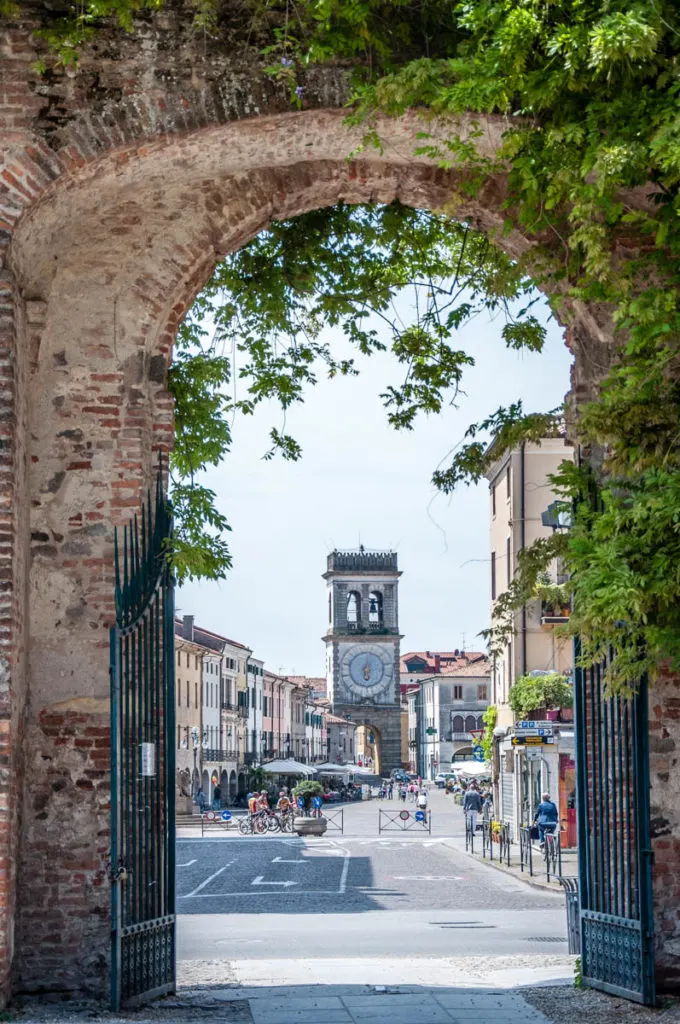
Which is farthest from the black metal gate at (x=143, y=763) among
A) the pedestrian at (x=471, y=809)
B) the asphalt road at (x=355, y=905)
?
the pedestrian at (x=471, y=809)

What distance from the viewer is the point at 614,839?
9.54 metres

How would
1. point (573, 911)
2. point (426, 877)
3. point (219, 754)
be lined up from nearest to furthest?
point (573, 911), point (426, 877), point (219, 754)

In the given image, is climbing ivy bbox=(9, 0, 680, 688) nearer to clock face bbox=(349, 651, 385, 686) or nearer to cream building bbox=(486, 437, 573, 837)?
cream building bbox=(486, 437, 573, 837)

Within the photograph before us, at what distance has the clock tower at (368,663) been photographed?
10850 centimetres

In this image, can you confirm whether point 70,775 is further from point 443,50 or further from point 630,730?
point 443,50

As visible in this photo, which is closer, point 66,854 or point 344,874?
point 66,854

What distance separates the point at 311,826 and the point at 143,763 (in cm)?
3254

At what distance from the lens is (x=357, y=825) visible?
157 feet

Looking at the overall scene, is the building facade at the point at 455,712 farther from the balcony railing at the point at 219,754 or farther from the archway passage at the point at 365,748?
the balcony railing at the point at 219,754

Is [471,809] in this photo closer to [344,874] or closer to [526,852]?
[526,852]

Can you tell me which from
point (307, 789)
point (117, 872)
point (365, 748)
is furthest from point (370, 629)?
point (117, 872)

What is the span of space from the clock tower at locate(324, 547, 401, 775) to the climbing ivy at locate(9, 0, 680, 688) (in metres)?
99.6

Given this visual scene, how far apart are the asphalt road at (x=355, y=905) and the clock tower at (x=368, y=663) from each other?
73286mm

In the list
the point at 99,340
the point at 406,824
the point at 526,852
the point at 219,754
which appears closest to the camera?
the point at 99,340
